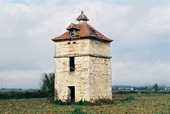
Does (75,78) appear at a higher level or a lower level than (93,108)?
higher

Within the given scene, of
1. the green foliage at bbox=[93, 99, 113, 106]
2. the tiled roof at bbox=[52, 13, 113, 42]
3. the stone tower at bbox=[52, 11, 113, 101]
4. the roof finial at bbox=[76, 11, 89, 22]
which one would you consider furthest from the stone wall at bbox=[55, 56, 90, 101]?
the roof finial at bbox=[76, 11, 89, 22]

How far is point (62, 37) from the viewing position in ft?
83.9

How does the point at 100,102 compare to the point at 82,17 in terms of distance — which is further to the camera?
the point at 82,17

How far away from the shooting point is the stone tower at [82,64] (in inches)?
938

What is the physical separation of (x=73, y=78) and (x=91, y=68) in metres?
2.00

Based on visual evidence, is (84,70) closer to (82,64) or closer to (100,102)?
(82,64)

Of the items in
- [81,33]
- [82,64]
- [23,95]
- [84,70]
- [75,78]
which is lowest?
[23,95]

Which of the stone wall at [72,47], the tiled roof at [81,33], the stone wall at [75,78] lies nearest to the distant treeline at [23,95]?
the stone wall at [75,78]

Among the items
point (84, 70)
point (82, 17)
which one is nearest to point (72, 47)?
point (84, 70)

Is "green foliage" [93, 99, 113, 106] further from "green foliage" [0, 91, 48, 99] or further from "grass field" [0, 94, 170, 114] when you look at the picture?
"green foliage" [0, 91, 48, 99]

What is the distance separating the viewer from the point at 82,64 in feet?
78.9

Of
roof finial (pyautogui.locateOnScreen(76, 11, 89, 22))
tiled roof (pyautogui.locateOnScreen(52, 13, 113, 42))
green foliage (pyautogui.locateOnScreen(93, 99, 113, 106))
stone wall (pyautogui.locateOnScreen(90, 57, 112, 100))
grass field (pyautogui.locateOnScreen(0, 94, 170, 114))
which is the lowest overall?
grass field (pyautogui.locateOnScreen(0, 94, 170, 114))

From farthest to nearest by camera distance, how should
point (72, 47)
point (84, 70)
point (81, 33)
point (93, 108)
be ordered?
1. point (72, 47)
2. point (81, 33)
3. point (84, 70)
4. point (93, 108)

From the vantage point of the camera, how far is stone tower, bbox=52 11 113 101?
23.8m
